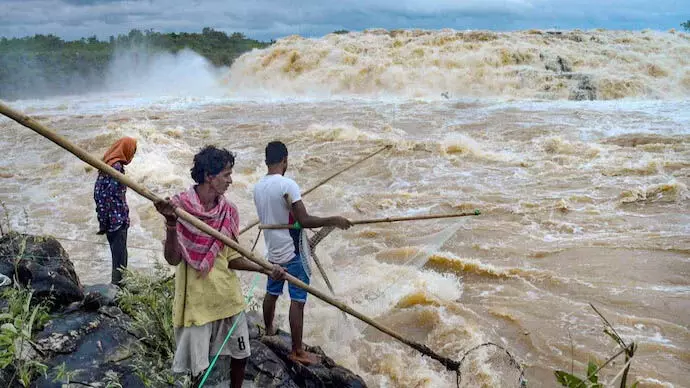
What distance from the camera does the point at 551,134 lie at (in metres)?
12.6

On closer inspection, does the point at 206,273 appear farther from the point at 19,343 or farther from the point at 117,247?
the point at 117,247

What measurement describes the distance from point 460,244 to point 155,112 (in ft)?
47.5

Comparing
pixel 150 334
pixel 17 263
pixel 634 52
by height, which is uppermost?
pixel 634 52

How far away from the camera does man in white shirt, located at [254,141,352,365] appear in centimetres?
304

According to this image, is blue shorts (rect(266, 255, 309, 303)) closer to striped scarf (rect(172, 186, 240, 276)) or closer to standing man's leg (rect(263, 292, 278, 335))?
standing man's leg (rect(263, 292, 278, 335))

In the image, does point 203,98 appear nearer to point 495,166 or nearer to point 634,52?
point 495,166

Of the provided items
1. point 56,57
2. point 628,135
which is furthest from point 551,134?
point 56,57

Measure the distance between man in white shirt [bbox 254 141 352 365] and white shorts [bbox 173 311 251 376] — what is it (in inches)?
24.9

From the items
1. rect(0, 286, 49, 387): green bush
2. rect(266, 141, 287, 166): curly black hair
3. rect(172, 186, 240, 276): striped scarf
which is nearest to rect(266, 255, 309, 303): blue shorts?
rect(266, 141, 287, 166): curly black hair

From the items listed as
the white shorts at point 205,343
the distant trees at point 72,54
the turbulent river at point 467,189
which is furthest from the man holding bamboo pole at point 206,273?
the distant trees at point 72,54

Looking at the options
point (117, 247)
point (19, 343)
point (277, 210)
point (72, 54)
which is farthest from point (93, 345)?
point (72, 54)

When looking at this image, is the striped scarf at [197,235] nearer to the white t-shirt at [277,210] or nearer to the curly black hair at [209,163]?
the curly black hair at [209,163]

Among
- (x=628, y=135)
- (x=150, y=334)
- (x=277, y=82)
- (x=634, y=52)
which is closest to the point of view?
(x=150, y=334)

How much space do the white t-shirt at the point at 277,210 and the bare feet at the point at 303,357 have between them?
528 mm
